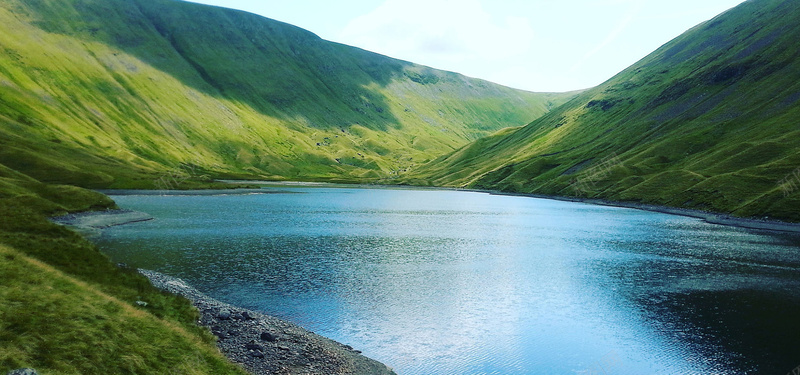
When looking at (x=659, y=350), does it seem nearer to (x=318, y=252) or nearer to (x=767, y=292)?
(x=767, y=292)

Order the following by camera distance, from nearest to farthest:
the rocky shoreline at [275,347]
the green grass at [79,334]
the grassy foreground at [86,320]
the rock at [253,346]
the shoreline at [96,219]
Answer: the green grass at [79,334] → the grassy foreground at [86,320] → the rocky shoreline at [275,347] → the rock at [253,346] → the shoreline at [96,219]

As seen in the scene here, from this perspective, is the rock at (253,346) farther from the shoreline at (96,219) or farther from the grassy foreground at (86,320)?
the shoreline at (96,219)

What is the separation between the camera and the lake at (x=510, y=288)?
142ft

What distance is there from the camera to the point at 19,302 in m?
26.5

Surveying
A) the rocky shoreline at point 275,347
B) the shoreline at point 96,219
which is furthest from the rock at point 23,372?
the shoreline at point 96,219

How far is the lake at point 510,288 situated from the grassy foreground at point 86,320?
1364 centimetres

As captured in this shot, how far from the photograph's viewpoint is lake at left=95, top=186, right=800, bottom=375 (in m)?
43.2

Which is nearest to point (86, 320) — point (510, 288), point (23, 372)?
point (23, 372)

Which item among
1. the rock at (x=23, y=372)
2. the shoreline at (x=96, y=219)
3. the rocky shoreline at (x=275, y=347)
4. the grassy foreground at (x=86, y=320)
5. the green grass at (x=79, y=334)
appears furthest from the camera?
the shoreline at (x=96, y=219)

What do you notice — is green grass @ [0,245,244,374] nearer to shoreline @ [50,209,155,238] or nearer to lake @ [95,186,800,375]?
lake @ [95,186,800,375]

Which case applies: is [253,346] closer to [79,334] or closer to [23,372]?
[79,334]

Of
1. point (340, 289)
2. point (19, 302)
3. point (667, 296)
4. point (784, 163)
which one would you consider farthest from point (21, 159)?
point (784, 163)

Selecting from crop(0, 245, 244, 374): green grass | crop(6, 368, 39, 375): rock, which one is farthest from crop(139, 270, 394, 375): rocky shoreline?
crop(6, 368, 39, 375): rock

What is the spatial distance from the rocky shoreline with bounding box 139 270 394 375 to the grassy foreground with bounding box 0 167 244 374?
196 cm
